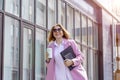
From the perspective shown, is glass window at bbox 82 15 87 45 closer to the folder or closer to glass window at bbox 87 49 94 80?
glass window at bbox 87 49 94 80

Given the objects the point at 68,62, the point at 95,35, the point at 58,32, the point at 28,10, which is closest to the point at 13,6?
the point at 28,10

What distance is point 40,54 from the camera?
8102 millimetres

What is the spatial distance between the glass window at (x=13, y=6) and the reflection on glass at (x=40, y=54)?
1.12 m

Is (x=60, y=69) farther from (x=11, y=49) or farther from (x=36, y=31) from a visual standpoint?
Answer: (x=36, y=31)

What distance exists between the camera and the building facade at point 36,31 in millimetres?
6520

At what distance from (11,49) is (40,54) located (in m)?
1.56

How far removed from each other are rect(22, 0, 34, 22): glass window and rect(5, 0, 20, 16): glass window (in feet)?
0.83

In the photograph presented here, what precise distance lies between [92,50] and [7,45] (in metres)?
6.93

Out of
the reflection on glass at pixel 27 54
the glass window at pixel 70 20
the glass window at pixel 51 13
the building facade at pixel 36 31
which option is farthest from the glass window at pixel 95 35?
the reflection on glass at pixel 27 54

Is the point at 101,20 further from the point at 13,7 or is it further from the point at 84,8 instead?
the point at 13,7

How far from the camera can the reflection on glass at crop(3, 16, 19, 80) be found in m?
6.42

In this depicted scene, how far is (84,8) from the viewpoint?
39.9 ft

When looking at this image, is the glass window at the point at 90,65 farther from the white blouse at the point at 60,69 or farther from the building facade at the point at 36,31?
the white blouse at the point at 60,69

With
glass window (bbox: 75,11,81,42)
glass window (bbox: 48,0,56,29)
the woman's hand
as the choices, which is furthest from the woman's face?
glass window (bbox: 75,11,81,42)
